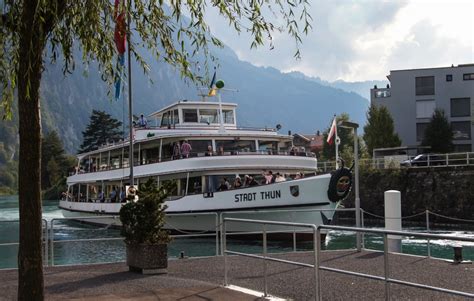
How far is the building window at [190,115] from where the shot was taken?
98.7 feet

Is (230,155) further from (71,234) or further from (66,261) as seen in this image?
(71,234)

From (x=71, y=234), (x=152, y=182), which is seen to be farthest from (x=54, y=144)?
(x=152, y=182)

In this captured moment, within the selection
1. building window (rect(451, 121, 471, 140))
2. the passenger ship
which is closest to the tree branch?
the passenger ship

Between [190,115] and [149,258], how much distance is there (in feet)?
65.6

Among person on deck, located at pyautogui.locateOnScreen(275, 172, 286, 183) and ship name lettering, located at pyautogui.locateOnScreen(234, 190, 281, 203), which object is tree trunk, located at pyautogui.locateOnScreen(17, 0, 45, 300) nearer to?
ship name lettering, located at pyautogui.locateOnScreen(234, 190, 281, 203)

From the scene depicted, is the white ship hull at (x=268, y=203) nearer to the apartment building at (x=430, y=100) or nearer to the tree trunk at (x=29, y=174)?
the tree trunk at (x=29, y=174)

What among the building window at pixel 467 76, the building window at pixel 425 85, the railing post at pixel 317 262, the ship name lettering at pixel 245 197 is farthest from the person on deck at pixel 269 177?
the building window at pixel 467 76

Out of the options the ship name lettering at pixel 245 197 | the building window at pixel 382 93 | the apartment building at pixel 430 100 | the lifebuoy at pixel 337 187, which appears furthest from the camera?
the building window at pixel 382 93

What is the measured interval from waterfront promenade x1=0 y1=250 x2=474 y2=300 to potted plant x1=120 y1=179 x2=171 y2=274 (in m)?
0.28

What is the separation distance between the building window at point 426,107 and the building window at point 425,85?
3.07ft

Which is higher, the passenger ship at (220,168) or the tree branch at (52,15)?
the tree branch at (52,15)

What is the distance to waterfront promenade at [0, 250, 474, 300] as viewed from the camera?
8414 millimetres

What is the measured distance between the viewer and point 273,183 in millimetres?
24438

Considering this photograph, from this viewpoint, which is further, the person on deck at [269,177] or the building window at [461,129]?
the building window at [461,129]
